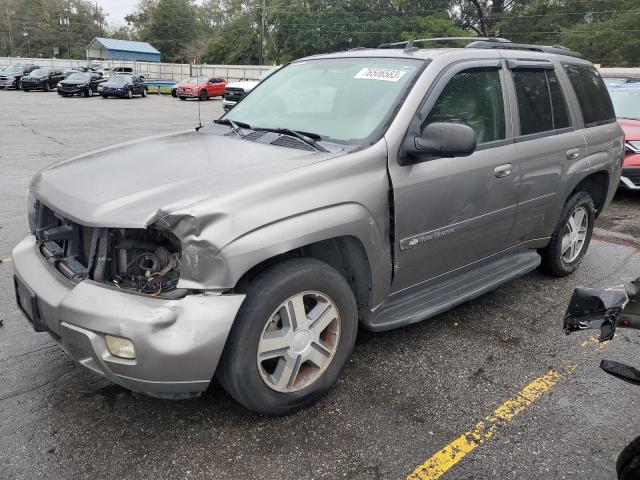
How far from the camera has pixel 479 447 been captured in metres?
2.55

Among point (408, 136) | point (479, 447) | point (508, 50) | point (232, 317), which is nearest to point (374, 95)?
point (408, 136)

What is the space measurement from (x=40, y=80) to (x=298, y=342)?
37.3 m

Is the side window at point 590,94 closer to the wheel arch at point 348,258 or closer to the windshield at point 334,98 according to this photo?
the windshield at point 334,98

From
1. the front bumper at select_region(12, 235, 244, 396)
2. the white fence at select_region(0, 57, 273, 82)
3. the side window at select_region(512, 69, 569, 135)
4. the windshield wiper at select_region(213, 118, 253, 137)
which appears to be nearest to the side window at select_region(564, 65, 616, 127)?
the side window at select_region(512, 69, 569, 135)

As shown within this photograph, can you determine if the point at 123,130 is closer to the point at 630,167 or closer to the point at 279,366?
the point at 630,167

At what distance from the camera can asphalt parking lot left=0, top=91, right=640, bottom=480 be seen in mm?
2402

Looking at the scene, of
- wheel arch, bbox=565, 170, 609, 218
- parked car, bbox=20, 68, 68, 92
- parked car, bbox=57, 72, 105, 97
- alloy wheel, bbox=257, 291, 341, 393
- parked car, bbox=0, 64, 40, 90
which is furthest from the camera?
parked car, bbox=0, 64, 40, 90

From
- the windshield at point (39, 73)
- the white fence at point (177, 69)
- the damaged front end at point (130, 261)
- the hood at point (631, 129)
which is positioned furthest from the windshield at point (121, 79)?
the damaged front end at point (130, 261)

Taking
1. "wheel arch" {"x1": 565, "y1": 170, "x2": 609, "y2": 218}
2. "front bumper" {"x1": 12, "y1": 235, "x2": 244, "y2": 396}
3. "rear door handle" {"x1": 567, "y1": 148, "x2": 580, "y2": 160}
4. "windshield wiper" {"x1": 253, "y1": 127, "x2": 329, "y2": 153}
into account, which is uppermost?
"windshield wiper" {"x1": 253, "y1": 127, "x2": 329, "y2": 153}

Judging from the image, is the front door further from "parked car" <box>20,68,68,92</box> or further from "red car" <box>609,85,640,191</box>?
"parked car" <box>20,68,68,92</box>

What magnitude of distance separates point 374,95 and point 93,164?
1688 millimetres

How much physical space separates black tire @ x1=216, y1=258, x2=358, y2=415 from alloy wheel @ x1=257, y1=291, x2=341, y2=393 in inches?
1.2

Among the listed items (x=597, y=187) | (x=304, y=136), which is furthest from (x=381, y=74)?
(x=597, y=187)

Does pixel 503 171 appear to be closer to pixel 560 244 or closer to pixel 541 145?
pixel 541 145
